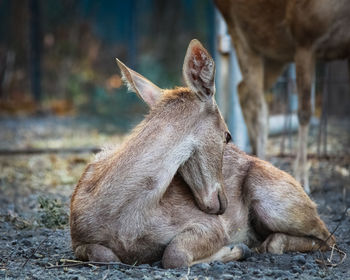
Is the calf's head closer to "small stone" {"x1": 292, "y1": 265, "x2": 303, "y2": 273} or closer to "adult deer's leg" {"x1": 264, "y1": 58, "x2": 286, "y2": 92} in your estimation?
"small stone" {"x1": 292, "y1": 265, "x2": 303, "y2": 273}

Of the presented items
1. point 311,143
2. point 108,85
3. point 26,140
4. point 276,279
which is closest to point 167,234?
point 276,279

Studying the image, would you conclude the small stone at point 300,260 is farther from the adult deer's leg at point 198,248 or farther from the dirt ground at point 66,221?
the adult deer's leg at point 198,248

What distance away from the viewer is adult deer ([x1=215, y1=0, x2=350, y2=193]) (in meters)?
6.68

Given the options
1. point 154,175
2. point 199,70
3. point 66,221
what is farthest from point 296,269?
point 66,221

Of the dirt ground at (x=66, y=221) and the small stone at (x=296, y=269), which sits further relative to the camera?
the small stone at (x=296, y=269)

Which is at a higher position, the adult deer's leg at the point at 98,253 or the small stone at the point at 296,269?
the adult deer's leg at the point at 98,253

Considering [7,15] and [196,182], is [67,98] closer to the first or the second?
[7,15]

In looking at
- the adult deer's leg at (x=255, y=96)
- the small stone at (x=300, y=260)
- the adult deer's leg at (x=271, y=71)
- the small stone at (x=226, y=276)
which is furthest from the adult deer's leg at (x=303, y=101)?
the small stone at (x=226, y=276)

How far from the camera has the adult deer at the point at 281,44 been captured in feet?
21.9

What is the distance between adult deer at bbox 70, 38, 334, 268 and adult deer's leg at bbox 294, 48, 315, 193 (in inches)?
92.0

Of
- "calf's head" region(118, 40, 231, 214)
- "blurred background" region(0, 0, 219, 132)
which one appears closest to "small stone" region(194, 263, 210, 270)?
"calf's head" region(118, 40, 231, 214)

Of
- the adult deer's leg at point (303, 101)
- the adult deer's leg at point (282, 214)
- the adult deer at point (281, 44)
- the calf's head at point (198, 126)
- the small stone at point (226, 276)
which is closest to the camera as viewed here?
the small stone at point (226, 276)

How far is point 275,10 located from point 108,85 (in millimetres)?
9957

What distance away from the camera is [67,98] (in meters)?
17.2
